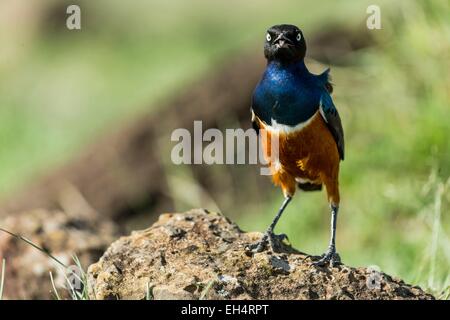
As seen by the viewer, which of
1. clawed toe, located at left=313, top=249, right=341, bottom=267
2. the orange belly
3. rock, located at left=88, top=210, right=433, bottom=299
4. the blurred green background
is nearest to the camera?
rock, located at left=88, top=210, right=433, bottom=299

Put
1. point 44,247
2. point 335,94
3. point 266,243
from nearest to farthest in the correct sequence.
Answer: point 266,243 → point 44,247 → point 335,94

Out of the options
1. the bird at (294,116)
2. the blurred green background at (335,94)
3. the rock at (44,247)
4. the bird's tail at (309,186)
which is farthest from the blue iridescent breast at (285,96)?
the rock at (44,247)

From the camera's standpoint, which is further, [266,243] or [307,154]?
[307,154]

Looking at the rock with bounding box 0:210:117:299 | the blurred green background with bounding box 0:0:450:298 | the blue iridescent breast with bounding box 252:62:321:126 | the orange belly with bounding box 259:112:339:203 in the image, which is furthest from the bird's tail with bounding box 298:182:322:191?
the rock with bounding box 0:210:117:299

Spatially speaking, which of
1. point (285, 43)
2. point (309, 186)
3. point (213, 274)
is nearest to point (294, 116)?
point (285, 43)

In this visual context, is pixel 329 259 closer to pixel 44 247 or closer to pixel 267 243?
pixel 267 243

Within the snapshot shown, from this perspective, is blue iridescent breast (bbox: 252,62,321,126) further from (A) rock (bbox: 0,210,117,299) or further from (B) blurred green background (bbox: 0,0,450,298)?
(A) rock (bbox: 0,210,117,299)
